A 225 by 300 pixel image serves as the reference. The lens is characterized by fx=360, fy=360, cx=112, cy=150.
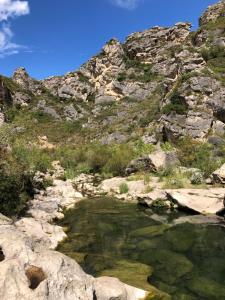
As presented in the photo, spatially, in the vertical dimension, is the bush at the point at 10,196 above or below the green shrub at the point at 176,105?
below

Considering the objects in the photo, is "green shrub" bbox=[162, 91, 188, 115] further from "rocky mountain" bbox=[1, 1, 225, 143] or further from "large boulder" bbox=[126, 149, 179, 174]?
"large boulder" bbox=[126, 149, 179, 174]

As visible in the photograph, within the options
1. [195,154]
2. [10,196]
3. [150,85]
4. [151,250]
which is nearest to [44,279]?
[151,250]

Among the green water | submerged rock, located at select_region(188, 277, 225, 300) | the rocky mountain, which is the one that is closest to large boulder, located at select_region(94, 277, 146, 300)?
the green water

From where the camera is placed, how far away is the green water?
730 inches

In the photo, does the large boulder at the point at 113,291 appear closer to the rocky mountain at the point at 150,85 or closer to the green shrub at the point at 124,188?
the green shrub at the point at 124,188

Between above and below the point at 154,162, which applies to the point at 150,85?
above

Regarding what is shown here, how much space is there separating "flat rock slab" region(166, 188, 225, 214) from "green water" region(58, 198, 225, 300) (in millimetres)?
2235

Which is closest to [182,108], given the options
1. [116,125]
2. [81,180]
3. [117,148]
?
[117,148]

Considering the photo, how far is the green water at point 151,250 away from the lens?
18.5 m

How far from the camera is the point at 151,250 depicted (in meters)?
24.5

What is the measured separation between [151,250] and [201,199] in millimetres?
14994

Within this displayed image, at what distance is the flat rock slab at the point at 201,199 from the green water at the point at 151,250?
7.33 feet

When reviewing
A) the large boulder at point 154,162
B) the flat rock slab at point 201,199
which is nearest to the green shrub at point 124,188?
the large boulder at point 154,162

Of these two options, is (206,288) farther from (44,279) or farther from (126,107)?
(126,107)
